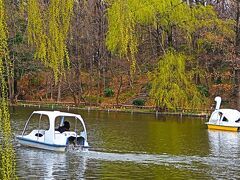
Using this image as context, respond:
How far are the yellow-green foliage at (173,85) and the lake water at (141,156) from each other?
8.44m

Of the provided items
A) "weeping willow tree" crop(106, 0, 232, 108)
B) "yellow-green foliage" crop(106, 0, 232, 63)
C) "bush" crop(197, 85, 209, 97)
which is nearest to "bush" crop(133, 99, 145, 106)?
"weeping willow tree" crop(106, 0, 232, 108)

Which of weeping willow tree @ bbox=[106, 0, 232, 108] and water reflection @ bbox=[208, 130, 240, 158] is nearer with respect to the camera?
water reflection @ bbox=[208, 130, 240, 158]

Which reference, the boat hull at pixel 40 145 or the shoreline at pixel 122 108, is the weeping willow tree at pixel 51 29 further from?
the shoreline at pixel 122 108

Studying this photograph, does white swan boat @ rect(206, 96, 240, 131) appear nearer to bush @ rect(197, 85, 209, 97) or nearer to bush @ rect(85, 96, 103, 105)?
bush @ rect(197, 85, 209, 97)

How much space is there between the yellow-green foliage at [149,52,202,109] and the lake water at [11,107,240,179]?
844 cm

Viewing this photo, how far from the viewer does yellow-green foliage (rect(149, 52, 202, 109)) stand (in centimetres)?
3856

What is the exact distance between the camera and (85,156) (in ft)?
62.9

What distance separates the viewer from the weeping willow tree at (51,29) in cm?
620

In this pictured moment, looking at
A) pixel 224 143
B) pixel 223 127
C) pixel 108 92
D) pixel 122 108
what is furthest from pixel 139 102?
pixel 224 143

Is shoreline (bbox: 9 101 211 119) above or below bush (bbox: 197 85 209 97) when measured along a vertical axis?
below

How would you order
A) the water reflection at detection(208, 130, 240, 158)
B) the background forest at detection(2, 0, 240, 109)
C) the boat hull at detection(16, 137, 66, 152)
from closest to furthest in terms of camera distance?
1. the boat hull at detection(16, 137, 66, 152)
2. the water reflection at detection(208, 130, 240, 158)
3. the background forest at detection(2, 0, 240, 109)

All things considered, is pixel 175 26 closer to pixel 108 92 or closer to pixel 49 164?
pixel 108 92

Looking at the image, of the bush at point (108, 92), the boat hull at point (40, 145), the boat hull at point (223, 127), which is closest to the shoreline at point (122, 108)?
the bush at point (108, 92)

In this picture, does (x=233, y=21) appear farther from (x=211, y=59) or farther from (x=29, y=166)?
(x=29, y=166)
